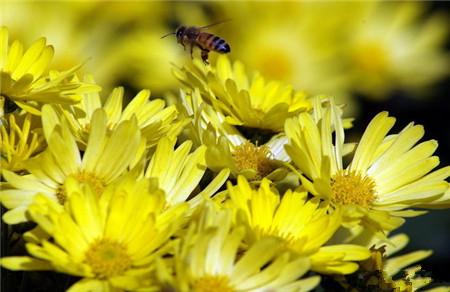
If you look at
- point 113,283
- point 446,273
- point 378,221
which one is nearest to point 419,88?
point 446,273

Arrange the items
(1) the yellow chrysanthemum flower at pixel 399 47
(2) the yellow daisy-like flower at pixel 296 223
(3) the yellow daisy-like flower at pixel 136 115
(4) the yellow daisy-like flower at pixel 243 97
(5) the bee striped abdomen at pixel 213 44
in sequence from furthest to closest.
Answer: (1) the yellow chrysanthemum flower at pixel 399 47
(5) the bee striped abdomen at pixel 213 44
(4) the yellow daisy-like flower at pixel 243 97
(3) the yellow daisy-like flower at pixel 136 115
(2) the yellow daisy-like flower at pixel 296 223

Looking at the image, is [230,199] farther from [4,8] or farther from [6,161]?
[4,8]

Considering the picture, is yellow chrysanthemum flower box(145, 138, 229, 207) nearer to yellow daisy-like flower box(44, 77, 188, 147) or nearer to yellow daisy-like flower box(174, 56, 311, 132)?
yellow daisy-like flower box(44, 77, 188, 147)

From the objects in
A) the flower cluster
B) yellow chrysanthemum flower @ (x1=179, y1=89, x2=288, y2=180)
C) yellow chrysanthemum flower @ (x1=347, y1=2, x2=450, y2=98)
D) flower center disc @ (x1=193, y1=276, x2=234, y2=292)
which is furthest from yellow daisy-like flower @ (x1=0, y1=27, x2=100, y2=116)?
yellow chrysanthemum flower @ (x1=347, y1=2, x2=450, y2=98)

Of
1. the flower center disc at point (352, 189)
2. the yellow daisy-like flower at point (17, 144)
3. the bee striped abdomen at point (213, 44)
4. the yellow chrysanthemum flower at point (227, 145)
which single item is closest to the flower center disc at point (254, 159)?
the yellow chrysanthemum flower at point (227, 145)

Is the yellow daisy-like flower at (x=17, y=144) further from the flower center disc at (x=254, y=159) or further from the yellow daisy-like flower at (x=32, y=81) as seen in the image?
the flower center disc at (x=254, y=159)

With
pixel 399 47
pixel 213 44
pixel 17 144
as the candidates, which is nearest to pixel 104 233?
pixel 17 144
